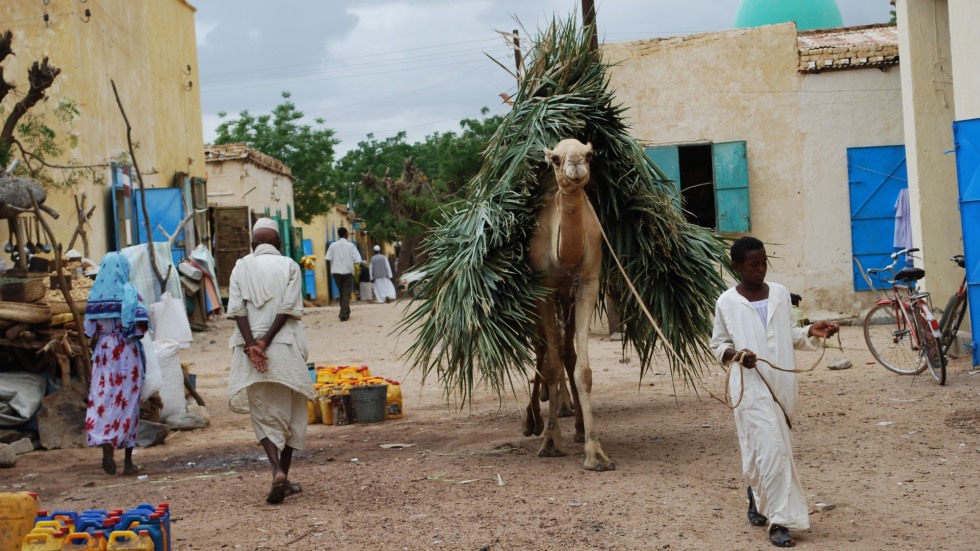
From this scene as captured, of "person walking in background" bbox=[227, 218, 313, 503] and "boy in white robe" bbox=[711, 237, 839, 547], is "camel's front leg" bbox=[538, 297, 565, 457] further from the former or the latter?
"boy in white robe" bbox=[711, 237, 839, 547]

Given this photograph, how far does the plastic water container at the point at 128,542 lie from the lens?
156 inches

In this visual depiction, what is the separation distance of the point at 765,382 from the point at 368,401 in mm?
5337

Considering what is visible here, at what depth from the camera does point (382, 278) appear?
28281 mm

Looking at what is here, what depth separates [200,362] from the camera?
1527cm

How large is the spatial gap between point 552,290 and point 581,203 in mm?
732

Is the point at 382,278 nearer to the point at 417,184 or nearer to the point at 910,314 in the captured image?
the point at 417,184

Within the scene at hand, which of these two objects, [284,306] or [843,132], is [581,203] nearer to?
[284,306]

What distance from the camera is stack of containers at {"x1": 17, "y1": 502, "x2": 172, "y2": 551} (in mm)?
3990

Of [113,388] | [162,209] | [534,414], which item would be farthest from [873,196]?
[162,209]

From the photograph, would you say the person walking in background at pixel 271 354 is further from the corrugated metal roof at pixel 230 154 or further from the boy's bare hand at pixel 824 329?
the corrugated metal roof at pixel 230 154

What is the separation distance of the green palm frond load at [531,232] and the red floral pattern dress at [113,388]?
212 centimetres

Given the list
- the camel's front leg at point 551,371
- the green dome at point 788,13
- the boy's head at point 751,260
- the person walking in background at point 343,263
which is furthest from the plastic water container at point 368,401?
the green dome at point 788,13

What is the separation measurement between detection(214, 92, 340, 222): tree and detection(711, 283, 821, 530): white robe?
32899mm

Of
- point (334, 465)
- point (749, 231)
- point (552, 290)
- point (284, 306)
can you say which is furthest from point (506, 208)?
point (749, 231)
